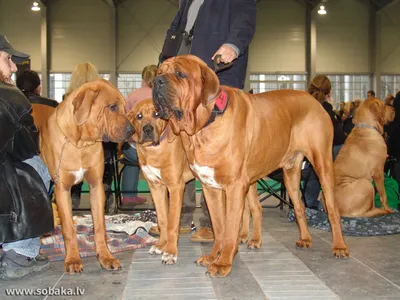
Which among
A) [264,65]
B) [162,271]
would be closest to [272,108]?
[162,271]

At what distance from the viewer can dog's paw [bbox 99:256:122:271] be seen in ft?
11.4

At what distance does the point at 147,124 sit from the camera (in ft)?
13.3

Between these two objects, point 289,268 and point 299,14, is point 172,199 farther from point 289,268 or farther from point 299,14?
point 299,14

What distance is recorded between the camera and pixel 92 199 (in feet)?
11.7

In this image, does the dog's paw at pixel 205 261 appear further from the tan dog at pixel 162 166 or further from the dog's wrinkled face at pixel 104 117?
the dog's wrinkled face at pixel 104 117

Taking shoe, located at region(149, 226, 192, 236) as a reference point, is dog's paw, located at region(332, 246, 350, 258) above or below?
above

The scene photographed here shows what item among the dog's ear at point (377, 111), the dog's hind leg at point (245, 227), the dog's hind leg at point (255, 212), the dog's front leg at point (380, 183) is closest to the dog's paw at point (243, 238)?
the dog's hind leg at point (245, 227)

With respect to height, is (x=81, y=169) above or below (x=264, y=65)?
below

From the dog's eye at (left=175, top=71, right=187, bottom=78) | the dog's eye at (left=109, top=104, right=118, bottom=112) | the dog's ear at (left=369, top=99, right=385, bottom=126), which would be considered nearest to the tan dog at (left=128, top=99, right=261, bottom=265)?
the dog's eye at (left=109, top=104, right=118, bottom=112)

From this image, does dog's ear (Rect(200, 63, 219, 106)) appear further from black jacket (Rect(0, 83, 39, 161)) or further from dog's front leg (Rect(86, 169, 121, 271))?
black jacket (Rect(0, 83, 39, 161))

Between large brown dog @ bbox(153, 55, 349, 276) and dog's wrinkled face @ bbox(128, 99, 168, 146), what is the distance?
0.67 m

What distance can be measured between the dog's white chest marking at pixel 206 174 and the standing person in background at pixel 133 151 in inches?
87.0

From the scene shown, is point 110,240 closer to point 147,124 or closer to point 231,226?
point 147,124

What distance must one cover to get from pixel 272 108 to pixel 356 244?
5.18ft
